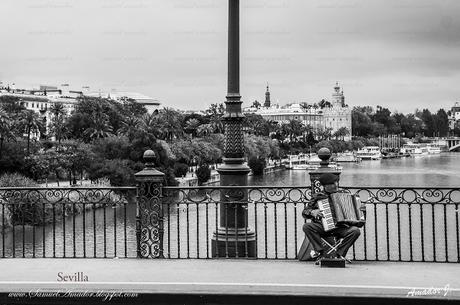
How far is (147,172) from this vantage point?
443 inches

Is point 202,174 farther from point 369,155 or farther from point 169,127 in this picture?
point 369,155

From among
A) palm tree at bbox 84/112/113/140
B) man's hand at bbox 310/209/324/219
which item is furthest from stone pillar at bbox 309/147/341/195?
palm tree at bbox 84/112/113/140

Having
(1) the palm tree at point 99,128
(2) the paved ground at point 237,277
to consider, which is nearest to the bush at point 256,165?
(1) the palm tree at point 99,128

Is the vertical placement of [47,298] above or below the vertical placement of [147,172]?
below

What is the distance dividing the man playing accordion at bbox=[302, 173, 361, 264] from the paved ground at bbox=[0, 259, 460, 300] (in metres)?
0.32

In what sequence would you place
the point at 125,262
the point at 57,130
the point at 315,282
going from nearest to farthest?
the point at 315,282 → the point at 125,262 → the point at 57,130

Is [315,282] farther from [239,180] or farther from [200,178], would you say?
[200,178]

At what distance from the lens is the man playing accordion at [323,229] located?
32.8 ft

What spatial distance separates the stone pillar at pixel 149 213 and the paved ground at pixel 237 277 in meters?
0.41

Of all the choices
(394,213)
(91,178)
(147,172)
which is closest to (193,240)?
(394,213)

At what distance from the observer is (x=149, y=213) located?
441 inches

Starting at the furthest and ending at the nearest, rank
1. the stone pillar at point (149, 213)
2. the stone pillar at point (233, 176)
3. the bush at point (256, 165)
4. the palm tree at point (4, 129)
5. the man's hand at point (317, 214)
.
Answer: the bush at point (256, 165) → the palm tree at point (4, 129) → the stone pillar at point (233, 176) → the stone pillar at point (149, 213) → the man's hand at point (317, 214)

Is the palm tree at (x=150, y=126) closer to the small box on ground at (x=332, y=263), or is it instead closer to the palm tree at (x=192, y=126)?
the palm tree at (x=192, y=126)

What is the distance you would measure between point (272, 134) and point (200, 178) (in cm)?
7844
